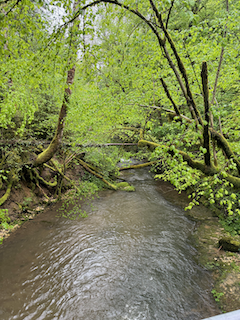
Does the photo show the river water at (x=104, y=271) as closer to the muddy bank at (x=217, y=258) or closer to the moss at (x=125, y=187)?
the muddy bank at (x=217, y=258)

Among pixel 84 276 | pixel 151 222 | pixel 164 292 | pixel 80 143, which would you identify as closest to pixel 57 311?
pixel 84 276

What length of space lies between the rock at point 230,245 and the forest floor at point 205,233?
5.4 inches

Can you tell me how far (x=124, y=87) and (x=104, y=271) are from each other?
6.07 m

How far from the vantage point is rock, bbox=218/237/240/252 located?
17.7ft

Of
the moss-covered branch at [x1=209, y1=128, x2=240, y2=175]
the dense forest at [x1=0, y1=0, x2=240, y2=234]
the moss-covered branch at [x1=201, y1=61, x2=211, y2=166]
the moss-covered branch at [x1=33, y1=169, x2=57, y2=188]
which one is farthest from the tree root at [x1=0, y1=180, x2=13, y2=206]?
the moss-covered branch at [x1=209, y1=128, x2=240, y2=175]

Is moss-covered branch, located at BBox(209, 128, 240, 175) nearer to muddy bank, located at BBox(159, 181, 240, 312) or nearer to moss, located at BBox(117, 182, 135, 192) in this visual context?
muddy bank, located at BBox(159, 181, 240, 312)

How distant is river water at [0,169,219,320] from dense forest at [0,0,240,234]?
175 cm

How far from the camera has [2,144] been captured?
23.6 feet

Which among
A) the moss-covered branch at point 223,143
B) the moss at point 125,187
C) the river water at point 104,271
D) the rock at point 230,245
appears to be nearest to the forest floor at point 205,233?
the rock at point 230,245

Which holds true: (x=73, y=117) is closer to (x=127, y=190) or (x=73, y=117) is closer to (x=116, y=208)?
(x=116, y=208)

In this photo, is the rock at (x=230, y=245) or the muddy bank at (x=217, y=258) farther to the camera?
the rock at (x=230, y=245)

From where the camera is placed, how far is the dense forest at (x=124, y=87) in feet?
8.61

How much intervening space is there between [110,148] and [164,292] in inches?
319

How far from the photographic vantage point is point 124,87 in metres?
6.30
